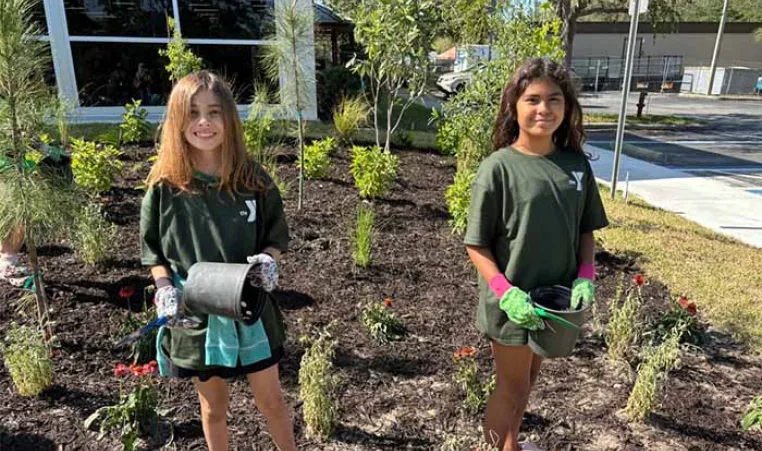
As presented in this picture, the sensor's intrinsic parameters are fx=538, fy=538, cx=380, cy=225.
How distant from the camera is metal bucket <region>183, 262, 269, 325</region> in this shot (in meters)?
1.57

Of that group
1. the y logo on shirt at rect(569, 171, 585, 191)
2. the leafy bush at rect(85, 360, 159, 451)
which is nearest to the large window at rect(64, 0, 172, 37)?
the leafy bush at rect(85, 360, 159, 451)

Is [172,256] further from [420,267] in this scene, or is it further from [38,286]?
[420,267]

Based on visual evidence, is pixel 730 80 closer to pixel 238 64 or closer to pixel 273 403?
pixel 238 64

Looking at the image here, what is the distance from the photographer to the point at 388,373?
2898mm

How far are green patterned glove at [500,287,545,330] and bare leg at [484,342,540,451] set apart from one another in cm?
25

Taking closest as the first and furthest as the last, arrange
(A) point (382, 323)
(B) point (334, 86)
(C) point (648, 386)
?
1. (C) point (648, 386)
2. (A) point (382, 323)
3. (B) point (334, 86)

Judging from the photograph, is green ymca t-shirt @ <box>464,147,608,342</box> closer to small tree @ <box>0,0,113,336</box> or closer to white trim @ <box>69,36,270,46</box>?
small tree @ <box>0,0,113,336</box>

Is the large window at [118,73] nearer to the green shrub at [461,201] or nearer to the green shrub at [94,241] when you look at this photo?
the green shrub at [94,241]

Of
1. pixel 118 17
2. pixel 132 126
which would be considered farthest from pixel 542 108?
pixel 118 17

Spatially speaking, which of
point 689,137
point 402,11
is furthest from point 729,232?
point 689,137

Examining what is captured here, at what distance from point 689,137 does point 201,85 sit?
14.7 metres

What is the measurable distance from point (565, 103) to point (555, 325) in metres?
0.77

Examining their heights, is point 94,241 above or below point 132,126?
below

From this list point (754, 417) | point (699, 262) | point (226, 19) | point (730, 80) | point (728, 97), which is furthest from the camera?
point (730, 80)
